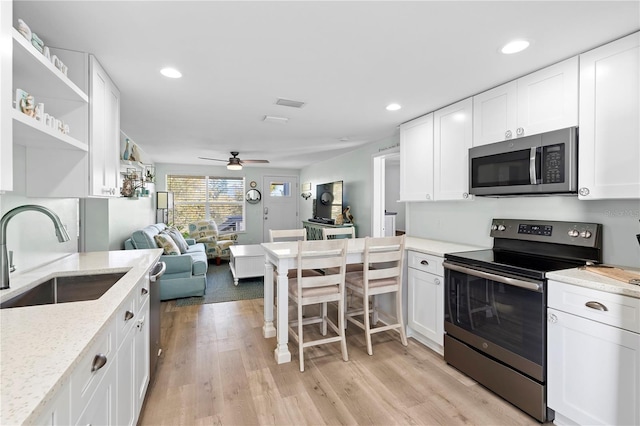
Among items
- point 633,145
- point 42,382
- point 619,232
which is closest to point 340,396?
point 42,382

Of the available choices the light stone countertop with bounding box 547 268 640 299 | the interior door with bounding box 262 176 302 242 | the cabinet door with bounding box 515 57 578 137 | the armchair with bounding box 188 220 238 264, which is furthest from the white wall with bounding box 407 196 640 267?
the interior door with bounding box 262 176 302 242

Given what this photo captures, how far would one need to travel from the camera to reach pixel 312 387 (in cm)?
222

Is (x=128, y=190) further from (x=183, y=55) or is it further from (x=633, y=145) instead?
(x=633, y=145)

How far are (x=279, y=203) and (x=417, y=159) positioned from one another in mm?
5401

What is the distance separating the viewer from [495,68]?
217 cm

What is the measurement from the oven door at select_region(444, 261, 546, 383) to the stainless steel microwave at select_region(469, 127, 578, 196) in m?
0.69

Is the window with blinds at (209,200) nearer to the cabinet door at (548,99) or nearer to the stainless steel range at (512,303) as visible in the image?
the stainless steel range at (512,303)

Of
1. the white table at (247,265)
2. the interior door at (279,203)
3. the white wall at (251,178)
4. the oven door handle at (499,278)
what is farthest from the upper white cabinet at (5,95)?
the interior door at (279,203)

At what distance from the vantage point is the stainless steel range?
1868 mm

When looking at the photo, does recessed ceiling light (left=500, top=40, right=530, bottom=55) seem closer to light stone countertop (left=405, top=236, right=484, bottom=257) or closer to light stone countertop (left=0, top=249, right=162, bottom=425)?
light stone countertop (left=405, top=236, right=484, bottom=257)

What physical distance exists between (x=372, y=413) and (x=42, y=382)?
1.79 metres

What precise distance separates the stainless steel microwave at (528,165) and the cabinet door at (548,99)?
0.08 m

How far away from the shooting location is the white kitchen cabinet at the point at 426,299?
262 centimetres

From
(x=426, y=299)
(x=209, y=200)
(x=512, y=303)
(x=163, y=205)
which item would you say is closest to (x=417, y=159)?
(x=426, y=299)
